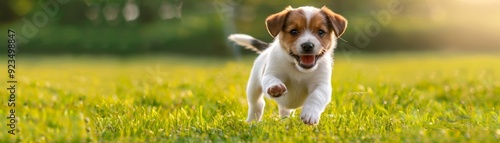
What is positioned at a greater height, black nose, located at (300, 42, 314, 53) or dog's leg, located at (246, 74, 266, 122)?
black nose, located at (300, 42, 314, 53)

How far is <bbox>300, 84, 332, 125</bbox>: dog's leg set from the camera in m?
4.33

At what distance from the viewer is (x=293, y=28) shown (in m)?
4.80

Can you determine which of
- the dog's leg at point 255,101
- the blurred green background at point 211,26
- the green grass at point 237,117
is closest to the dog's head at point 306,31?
the green grass at point 237,117

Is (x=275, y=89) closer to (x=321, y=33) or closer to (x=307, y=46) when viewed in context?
(x=307, y=46)

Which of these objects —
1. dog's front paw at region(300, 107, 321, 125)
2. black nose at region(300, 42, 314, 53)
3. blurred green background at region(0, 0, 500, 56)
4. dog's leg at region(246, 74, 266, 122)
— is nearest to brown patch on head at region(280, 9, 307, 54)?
black nose at region(300, 42, 314, 53)

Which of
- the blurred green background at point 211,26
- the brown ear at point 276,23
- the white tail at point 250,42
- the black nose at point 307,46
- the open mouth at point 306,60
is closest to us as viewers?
the black nose at point 307,46

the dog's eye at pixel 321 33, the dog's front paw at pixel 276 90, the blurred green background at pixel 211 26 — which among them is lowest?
the dog's front paw at pixel 276 90

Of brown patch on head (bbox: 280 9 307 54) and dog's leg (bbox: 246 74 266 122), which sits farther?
dog's leg (bbox: 246 74 266 122)

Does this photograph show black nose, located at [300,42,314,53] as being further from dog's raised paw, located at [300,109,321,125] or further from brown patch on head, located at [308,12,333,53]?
dog's raised paw, located at [300,109,321,125]

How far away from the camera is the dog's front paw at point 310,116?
4.31m

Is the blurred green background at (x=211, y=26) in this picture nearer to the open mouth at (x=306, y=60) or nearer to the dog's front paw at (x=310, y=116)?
the open mouth at (x=306, y=60)

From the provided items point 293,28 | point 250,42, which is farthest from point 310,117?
point 250,42

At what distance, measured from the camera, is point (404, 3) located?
62.4 feet

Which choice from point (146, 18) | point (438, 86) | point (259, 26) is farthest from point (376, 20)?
point (438, 86)
